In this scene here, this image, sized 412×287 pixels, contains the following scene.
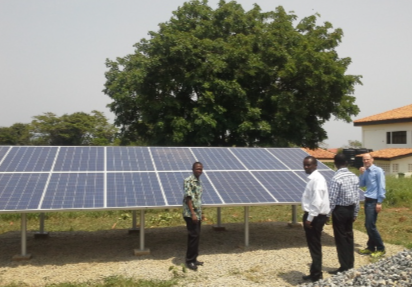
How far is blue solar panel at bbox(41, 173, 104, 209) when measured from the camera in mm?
8328

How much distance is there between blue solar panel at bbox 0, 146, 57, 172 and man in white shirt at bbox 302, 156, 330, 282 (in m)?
5.58

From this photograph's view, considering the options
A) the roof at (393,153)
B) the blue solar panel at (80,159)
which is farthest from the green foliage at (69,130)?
the blue solar panel at (80,159)

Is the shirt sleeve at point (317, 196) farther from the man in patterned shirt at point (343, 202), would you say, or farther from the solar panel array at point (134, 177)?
the solar panel array at point (134, 177)

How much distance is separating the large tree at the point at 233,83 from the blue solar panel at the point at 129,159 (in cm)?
1062

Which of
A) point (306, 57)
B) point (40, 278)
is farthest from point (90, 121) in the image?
point (40, 278)

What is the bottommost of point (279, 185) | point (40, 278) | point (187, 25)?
point (40, 278)

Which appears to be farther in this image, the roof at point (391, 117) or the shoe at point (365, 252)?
the roof at point (391, 117)

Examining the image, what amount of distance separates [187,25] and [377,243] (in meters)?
18.5

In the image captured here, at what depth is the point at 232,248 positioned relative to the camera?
9.80 m

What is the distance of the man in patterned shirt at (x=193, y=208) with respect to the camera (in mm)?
8141

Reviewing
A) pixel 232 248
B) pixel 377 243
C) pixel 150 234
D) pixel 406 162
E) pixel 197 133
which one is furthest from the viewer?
pixel 406 162

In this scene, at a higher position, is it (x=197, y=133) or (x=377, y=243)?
(x=197, y=133)

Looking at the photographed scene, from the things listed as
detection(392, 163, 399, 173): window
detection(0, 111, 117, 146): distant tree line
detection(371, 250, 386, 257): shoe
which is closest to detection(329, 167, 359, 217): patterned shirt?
detection(371, 250, 386, 257): shoe

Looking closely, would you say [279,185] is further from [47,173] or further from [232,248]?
[47,173]
